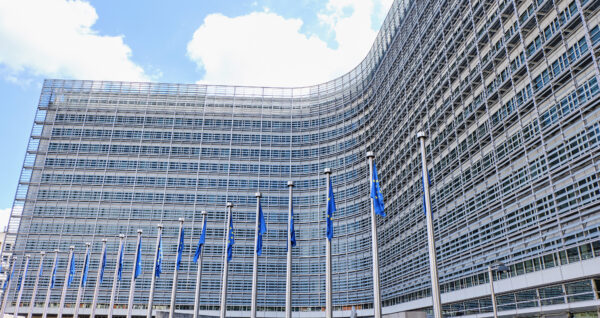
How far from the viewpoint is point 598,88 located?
2803 centimetres

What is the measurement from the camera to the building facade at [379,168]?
31.3 meters

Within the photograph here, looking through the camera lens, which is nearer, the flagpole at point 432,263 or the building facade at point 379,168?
the flagpole at point 432,263

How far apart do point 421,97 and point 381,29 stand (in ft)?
75.9

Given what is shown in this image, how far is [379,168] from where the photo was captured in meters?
68.4

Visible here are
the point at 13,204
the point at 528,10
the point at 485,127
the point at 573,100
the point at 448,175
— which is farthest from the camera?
the point at 13,204

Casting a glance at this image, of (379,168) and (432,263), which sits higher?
(379,168)

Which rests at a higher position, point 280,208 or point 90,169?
point 90,169

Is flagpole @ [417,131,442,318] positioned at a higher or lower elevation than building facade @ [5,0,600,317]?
lower

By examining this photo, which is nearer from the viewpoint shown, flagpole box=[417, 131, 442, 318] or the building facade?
flagpole box=[417, 131, 442, 318]

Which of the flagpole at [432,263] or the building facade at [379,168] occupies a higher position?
the building facade at [379,168]

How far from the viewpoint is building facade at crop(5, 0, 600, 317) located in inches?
1233

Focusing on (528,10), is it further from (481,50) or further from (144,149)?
(144,149)

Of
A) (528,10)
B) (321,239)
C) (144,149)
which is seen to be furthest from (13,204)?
(528,10)

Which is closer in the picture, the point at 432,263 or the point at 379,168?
the point at 432,263
